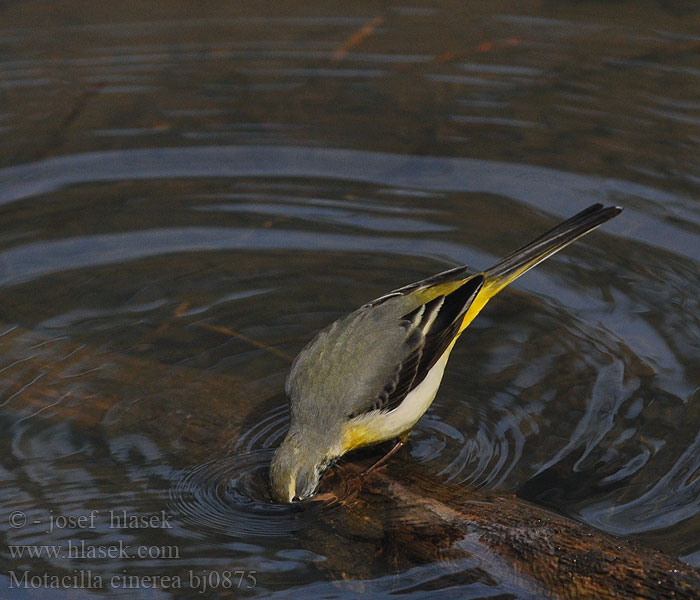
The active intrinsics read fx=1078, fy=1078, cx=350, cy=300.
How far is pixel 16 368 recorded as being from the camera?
7.82 metres

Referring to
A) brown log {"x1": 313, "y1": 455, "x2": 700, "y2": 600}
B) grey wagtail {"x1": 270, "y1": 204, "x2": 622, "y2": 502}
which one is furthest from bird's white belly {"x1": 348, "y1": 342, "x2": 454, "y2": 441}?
brown log {"x1": 313, "y1": 455, "x2": 700, "y2": 600}

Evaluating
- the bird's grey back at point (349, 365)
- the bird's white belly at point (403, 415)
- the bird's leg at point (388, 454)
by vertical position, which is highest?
the bird's grey back at point (349, 365)

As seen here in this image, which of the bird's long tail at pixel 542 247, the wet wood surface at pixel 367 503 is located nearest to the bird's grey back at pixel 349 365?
the wet wood surface at pixel 367 503

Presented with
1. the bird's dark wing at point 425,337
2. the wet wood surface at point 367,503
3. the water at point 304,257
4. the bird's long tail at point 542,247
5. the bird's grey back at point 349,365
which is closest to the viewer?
the wet wood surface at point 367,503

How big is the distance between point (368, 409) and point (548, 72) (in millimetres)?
6134

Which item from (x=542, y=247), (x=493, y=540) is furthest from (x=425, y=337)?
(x=493, y=540)

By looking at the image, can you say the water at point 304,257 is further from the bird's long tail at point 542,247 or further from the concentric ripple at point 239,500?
the bird's long tail at point 542,247

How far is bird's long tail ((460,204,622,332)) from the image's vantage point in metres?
7.69

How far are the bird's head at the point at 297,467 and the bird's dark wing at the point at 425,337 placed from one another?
0.43 metres

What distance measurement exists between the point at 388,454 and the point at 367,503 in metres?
0.63

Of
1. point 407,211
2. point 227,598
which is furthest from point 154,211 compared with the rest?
point 227,598

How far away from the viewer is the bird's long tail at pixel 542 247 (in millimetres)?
7688

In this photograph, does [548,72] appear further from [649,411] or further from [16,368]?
[16,368]

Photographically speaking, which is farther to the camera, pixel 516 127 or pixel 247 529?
pixel 516 127
